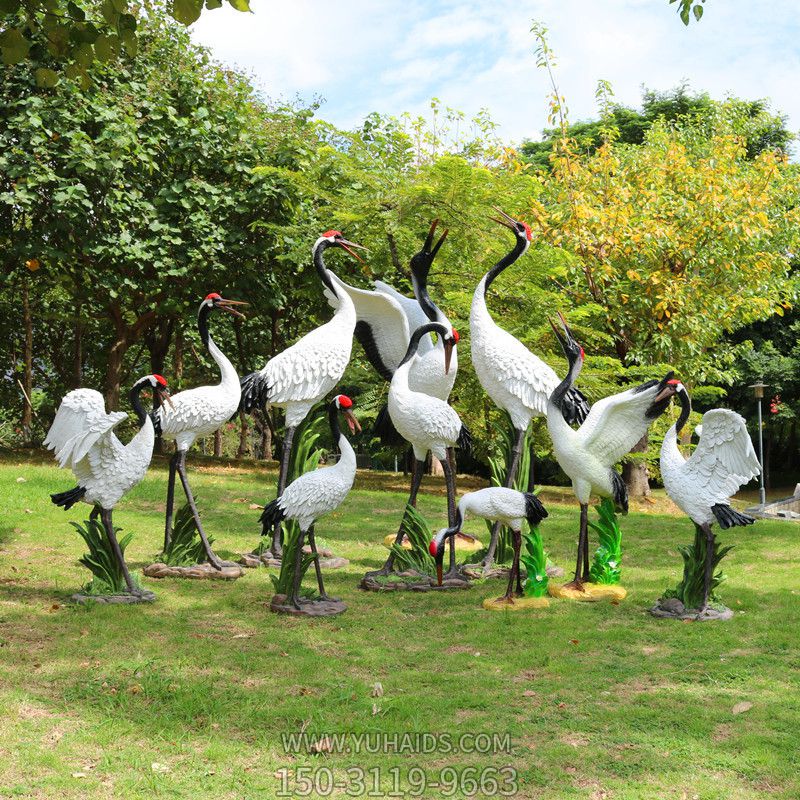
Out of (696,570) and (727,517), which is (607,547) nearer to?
(696,570)

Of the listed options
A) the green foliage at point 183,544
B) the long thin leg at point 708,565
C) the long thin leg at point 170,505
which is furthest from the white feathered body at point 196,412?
the long thin leg at point 708,565

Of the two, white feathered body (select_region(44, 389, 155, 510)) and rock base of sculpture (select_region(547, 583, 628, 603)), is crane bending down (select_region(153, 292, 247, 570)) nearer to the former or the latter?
white feathered body (select_region(44, 389, 155, 510))

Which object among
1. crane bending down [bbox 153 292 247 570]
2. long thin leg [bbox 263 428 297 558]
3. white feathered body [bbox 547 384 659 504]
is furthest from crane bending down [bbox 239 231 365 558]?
white feathered body [bbox 547 384 659 504]

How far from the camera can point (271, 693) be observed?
5.18m

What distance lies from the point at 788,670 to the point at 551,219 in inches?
403

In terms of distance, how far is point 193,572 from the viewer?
7969 millimetres

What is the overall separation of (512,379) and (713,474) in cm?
222

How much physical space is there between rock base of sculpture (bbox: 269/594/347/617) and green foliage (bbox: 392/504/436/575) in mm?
1091

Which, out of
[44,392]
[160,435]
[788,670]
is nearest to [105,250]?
[160,435]

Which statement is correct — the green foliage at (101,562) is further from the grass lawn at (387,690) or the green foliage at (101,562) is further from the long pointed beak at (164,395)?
the long pointed beak at (164,395)

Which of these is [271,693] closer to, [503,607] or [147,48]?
[503,607]

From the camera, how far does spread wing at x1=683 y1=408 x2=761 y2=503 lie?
652cm

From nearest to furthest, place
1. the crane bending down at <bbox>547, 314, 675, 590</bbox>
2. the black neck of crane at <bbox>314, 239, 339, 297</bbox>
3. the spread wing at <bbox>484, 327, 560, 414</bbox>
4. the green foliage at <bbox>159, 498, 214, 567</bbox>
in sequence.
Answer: the crane bending down at <bbox>547, 314, 675, 590</bbox> < the green foliage at <bbox>159, 498, 214, 567</bbox> < the spread wing at <bbox>484, 327, 560, 414</bbox> < the black neck of crane at <bbox>314, 239, 339, 297</bbox>

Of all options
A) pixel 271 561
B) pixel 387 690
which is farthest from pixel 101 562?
pixel 387 690
